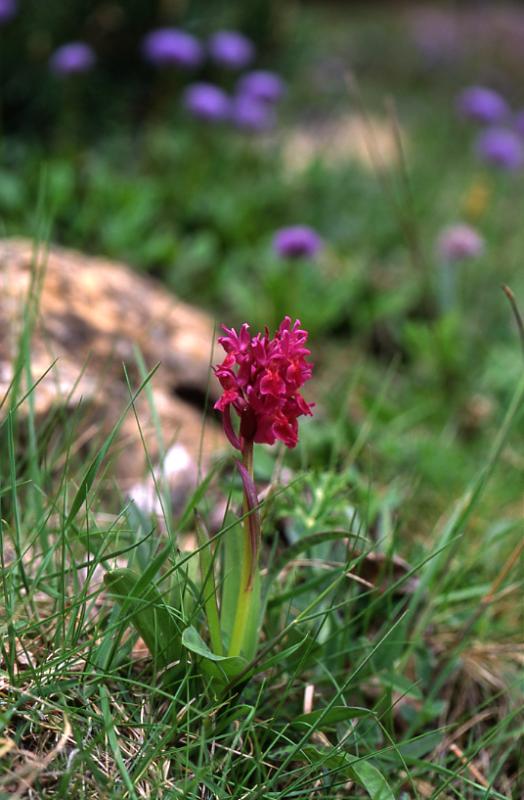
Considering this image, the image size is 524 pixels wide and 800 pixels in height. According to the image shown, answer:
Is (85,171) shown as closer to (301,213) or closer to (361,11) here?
(301,213)

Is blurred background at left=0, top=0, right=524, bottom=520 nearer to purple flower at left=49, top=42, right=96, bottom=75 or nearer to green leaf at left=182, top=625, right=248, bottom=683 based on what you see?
purple flower at left=49, top=42, right=96, bottom=75

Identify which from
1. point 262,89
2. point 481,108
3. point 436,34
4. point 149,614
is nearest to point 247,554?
point 149,614

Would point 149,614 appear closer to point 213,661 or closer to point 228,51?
point 213,661

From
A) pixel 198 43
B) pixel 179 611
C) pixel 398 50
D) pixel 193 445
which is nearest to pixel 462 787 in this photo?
pixel 179 611

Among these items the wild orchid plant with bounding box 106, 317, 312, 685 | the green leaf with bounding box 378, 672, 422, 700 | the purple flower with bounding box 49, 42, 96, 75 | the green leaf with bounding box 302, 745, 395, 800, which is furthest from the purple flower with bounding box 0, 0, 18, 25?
the green leaf with bounding box 302, 745, 395, 800

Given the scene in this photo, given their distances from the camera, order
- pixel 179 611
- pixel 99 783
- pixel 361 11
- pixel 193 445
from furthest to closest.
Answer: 1. pixel 361 11
2. pixel 193 445
3. pixel 179 611
4. pixel 99 783

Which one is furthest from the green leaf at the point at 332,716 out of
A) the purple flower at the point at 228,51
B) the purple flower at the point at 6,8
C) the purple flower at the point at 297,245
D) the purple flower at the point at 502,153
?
the purple flower at the point at 228,51
